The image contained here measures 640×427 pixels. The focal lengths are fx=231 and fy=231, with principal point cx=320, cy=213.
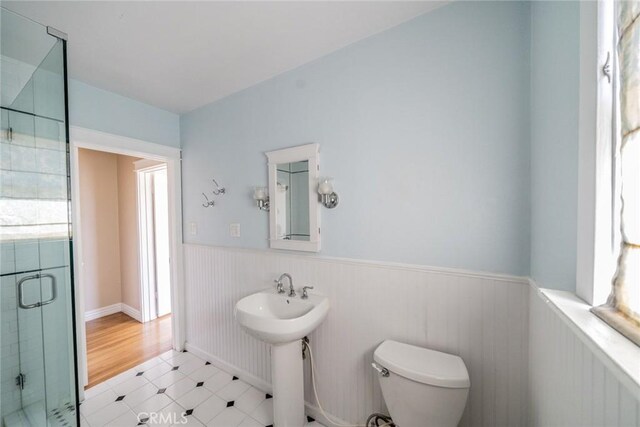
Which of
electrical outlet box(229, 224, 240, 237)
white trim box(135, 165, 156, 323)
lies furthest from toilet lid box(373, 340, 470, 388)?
white trim box(135, 165, 156, 323)

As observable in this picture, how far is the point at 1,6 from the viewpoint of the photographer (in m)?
1.13

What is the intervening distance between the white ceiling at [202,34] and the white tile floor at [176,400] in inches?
99.1

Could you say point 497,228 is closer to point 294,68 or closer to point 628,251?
point 628,251

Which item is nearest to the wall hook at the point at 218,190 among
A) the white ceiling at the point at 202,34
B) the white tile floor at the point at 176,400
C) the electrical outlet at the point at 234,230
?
the electrical outlet at the point at 234,230

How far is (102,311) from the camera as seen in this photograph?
319 centimetres

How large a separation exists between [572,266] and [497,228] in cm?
36

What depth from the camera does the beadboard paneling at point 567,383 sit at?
462 millimetres

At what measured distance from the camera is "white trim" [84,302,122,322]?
3.08 metres

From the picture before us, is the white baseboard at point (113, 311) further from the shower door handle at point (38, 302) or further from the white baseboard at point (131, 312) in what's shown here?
the shower door handle at point (38, 302)

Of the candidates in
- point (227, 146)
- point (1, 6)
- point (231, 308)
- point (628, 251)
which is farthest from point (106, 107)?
point (628, 251)

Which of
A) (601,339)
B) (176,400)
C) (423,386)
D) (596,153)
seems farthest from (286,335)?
(596,153)

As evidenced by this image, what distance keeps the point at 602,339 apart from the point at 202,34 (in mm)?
2080

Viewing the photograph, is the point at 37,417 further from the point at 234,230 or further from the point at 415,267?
the point at 415,267

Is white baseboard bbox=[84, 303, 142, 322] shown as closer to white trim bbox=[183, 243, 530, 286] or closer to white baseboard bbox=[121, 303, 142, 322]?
white baseboard bbox=[121, 303, 142, 322]
